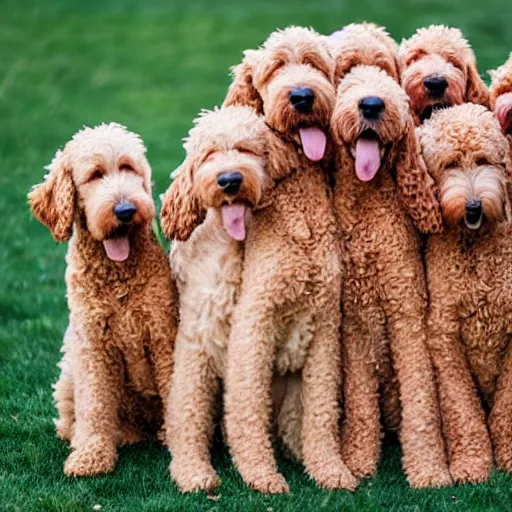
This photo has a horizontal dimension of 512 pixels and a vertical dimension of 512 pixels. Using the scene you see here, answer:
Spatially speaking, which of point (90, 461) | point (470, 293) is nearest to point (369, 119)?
point (470, 293)

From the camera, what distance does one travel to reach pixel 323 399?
16.2ft

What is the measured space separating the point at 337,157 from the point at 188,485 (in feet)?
5.41

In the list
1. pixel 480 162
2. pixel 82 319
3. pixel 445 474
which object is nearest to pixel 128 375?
pixel 82 319

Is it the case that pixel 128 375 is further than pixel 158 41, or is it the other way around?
pixel 158 41

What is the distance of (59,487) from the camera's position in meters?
4.93

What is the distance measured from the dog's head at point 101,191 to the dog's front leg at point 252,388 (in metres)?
0.63

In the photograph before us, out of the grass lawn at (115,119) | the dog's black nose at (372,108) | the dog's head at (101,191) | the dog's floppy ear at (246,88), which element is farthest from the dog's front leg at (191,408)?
the dog's black nose at (372,108)

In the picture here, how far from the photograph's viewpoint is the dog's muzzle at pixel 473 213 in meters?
4.78

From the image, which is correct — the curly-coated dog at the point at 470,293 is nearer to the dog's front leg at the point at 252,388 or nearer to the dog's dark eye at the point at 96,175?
the dog's front leg at the point at 252,388

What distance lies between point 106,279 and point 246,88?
112 cm

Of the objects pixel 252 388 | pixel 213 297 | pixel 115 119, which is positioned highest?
pixel 115 119

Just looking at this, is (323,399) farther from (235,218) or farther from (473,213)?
(473,213)

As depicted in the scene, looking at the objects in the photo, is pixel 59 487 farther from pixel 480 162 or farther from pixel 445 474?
pixel 480 162

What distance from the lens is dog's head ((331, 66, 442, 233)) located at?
475cm
